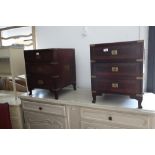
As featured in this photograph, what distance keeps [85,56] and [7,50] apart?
787 mm

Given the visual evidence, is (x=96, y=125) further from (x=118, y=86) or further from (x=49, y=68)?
(x=49, y=68)

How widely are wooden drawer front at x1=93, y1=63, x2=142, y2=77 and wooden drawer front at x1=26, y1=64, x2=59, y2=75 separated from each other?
13.8 inches

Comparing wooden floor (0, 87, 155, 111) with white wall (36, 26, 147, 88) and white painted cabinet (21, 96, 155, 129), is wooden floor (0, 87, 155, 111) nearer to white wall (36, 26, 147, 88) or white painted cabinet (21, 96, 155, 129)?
white painted cabinet (21, 96, 155, 129)

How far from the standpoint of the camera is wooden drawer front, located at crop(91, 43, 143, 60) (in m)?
1.09

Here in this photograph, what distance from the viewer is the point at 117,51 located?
1.16m

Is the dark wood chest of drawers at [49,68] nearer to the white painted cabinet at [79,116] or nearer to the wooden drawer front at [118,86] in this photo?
the white painted cabinet at [79,116]

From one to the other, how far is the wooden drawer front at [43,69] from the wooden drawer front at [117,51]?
0.35 meters

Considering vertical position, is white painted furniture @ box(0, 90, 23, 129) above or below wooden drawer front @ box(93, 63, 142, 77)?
below

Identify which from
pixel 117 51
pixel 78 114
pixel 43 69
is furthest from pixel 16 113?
pixel 117 51

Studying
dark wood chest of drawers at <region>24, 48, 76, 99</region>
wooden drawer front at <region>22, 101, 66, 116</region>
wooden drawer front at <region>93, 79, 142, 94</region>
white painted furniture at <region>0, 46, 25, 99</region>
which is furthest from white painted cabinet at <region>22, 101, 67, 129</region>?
wooden drawer front at <region>93, 79, 142, 94</region>

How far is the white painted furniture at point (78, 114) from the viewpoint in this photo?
3.73ft

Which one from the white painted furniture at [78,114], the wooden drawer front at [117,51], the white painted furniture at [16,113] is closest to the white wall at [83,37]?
the white painted furniture at [78,114]

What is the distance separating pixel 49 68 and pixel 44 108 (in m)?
0.37
